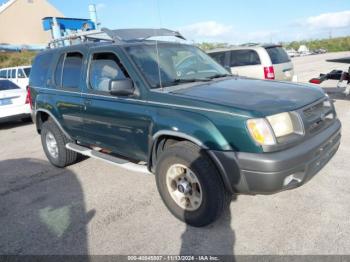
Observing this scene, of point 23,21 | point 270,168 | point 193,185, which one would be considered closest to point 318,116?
point 270,168

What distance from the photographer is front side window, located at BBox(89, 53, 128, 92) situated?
4.25 meters

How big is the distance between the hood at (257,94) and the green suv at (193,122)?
0.04 ft

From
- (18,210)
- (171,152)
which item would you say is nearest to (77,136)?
(18,210)

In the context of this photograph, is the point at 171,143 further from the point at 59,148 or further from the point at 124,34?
the point at 124,34

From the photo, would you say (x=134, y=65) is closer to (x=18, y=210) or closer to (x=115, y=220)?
(x=115, y=220)

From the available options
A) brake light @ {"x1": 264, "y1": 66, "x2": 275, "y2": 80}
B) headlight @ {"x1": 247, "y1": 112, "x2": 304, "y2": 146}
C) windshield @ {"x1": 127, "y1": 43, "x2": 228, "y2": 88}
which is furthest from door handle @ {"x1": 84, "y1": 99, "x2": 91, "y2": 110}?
brake light @ {"x1": 264, "y1": 66, "x2": 275, "y2": 80}

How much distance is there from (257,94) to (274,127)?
1.88 ft

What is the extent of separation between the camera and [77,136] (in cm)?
518

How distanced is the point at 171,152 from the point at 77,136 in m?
2.23

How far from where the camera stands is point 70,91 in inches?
196

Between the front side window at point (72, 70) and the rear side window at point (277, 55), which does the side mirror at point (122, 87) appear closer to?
the front side window at point (72, 70)

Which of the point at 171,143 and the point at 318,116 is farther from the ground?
the point at 318,116

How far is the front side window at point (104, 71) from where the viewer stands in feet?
14.0

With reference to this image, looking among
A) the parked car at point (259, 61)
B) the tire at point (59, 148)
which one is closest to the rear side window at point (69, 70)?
the tire at point (59, 148)
